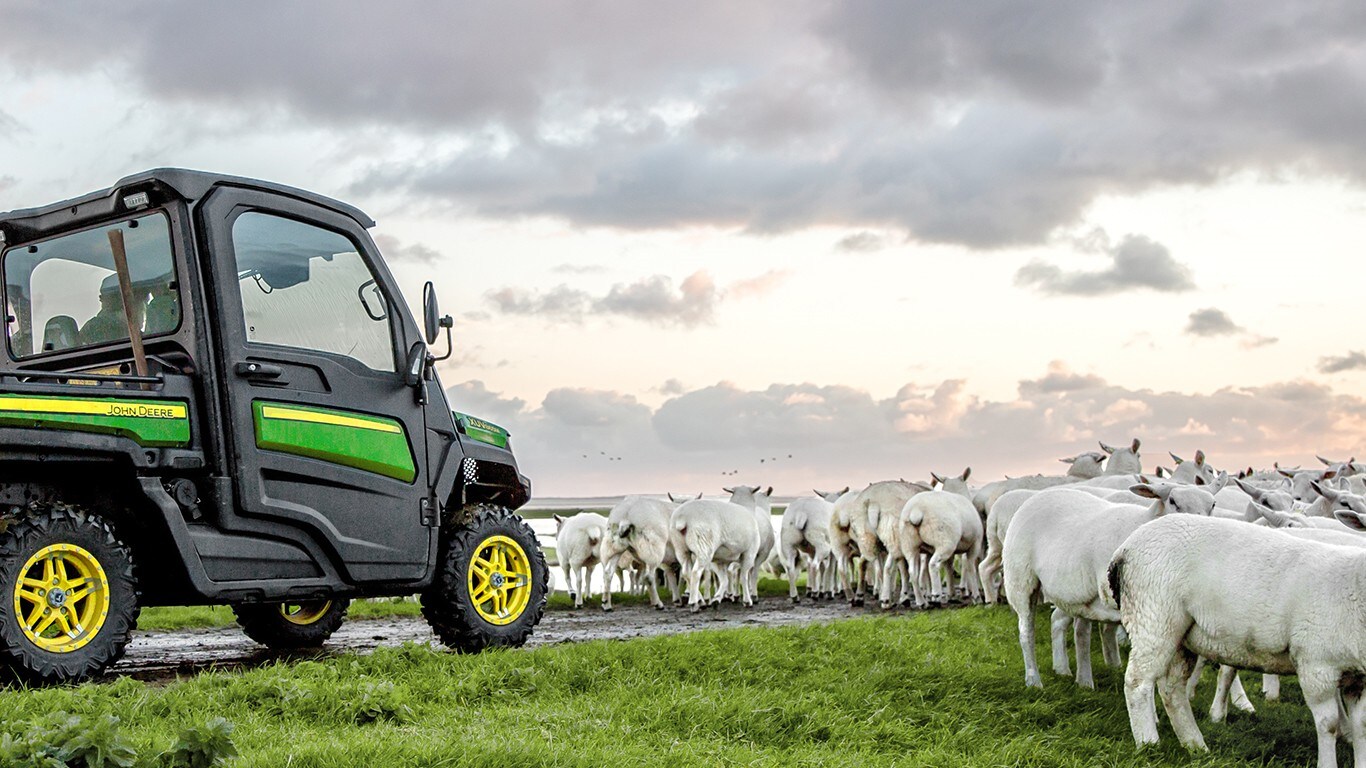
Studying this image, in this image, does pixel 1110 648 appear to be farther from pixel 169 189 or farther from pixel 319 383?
pixel 169 189

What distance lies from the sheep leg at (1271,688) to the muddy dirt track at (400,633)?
16.7 feet

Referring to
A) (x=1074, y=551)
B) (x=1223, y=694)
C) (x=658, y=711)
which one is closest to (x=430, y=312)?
(x=658, y=711)

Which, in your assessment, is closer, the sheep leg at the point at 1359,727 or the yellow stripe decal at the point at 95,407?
the sheep leg at the point at 1359,727

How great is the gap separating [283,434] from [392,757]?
3.57m

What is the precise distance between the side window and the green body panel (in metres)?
1.11

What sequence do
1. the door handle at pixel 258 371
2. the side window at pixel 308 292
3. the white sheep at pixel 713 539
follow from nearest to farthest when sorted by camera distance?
the door handle at pixel 258 371
the side window at pixel 308 292
the white sheep at pixel 713 539

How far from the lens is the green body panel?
11469mm

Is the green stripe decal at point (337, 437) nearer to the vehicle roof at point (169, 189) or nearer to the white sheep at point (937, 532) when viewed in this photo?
the vehicle roof at point (169, 189)

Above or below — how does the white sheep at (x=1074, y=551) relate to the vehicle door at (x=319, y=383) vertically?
below

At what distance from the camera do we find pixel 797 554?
2308 cm

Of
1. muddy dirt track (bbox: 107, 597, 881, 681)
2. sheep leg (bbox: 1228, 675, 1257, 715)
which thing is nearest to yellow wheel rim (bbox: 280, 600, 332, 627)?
muddy dirt track (bbox: 107, 597, 881, 681)

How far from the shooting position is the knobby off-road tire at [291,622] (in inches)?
465

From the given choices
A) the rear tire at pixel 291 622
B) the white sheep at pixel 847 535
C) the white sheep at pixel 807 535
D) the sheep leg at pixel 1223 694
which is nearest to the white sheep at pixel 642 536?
the white sheep at pixel 847 535

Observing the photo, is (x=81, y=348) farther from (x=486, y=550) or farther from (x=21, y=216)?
(x=486, y=550)
